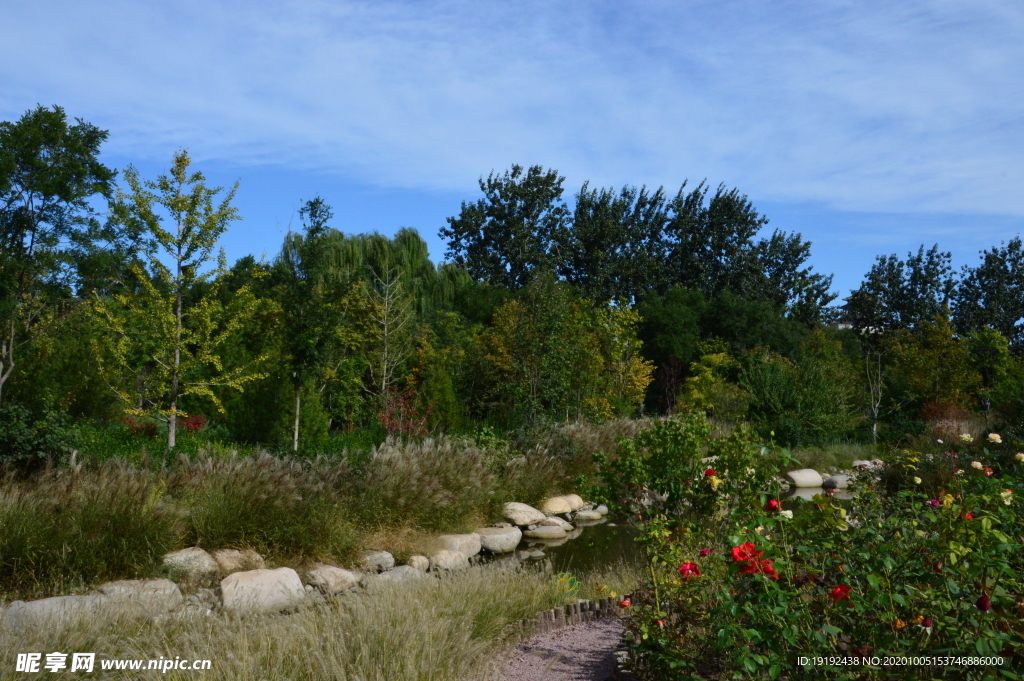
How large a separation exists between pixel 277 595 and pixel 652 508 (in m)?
3.09

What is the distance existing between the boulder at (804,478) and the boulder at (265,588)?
35.4 feet

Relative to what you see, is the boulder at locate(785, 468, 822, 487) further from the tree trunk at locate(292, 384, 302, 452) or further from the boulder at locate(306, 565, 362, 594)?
the boulder at locate(306, 565, 362, 594)

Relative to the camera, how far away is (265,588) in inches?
225

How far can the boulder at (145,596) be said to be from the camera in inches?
161

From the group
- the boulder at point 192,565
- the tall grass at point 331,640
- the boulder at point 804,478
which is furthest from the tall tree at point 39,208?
the boulder at point 804,478

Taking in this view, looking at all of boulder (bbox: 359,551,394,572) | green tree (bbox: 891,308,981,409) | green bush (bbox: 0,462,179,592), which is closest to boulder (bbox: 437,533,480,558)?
boulder (bbox: 359,551,394,572)

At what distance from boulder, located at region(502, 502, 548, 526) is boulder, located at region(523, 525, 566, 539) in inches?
5.8

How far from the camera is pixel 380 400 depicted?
13.3 m

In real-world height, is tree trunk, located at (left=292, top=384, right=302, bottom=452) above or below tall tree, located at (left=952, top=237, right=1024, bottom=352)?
below

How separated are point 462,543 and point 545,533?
1.72 m

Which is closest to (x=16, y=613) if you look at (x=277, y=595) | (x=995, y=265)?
(x=277, y=595)

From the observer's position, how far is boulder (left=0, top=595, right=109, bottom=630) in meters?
3.75

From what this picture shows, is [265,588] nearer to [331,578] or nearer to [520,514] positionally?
[331,578]

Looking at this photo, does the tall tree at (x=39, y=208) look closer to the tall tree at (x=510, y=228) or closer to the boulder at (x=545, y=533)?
the boulder at (x=545, y=533)
